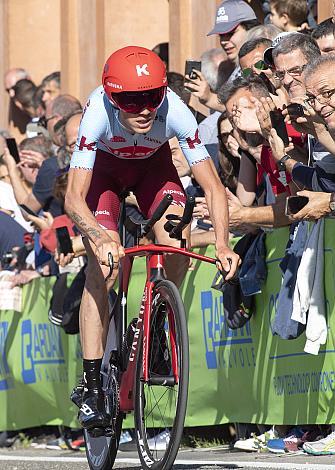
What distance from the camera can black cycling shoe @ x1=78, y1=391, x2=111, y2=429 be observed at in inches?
317

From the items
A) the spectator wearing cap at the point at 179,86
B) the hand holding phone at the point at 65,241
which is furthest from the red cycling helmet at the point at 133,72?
the spectator wearing cap at the point at 179,86

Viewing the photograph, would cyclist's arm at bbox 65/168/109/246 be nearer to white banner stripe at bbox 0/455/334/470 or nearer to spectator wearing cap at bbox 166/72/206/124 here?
white banner stripe at bbox 0/455/334/470

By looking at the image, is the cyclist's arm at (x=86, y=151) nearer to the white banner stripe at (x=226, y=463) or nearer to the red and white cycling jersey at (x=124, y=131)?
the red and white cycling jersey at (x=124, y=131)

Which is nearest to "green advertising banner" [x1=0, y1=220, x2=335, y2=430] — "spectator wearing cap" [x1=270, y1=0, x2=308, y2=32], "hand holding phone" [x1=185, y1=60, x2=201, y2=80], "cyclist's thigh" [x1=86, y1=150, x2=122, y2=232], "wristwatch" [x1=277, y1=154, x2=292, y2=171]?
"wristwatch" [x1=277, y1=154, x2=292, y2=171]

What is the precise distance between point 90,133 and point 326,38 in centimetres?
209

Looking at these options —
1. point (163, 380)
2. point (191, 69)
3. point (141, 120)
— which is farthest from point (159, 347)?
point (191, 69)

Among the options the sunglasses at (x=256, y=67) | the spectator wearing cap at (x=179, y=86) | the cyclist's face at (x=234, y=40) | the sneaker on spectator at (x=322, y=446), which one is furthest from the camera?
the spectator wearing cap at (x=179, y=86)

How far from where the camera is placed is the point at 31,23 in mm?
21344

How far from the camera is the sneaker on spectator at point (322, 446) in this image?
860cm

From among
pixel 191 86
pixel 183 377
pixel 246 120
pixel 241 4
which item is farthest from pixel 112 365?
pixel 241 4

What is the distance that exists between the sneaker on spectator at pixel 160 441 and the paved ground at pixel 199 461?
0.49 m

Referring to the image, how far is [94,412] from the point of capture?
808 centimetres

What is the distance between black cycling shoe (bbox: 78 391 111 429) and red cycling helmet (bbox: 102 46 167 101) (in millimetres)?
1673

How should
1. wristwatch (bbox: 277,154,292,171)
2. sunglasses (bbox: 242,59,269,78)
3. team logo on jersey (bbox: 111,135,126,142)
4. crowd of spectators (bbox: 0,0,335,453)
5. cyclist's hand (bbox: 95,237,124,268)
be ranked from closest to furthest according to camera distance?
cyclist's hand (bbox: 95,237,124,268), team logo on jersey (bbox: 111,135,126,142), crowd of spectators (bbox: 0,0,335,453), wristwatch (bbox: 277,154,292,171), sunglasses (bbox: 242,59,269,78)
